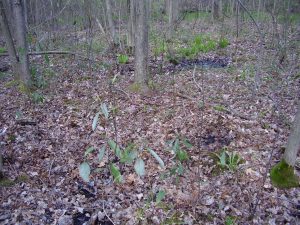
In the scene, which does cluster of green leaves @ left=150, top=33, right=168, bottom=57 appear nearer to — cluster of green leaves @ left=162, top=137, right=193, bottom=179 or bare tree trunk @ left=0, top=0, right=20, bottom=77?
bare tree trunk @ left=0, top=0, right=20, bottom=77

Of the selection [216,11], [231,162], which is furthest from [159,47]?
[216,11]

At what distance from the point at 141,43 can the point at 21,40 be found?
3.14m

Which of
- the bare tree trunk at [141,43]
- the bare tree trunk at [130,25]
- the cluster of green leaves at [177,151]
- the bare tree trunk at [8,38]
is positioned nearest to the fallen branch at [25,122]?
the bare tree trunk at [8,38]

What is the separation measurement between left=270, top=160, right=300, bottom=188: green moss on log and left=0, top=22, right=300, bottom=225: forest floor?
9cm

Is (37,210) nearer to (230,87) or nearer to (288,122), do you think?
(288,122)

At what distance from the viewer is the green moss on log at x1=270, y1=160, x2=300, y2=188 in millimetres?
4117

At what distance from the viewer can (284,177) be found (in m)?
4.17

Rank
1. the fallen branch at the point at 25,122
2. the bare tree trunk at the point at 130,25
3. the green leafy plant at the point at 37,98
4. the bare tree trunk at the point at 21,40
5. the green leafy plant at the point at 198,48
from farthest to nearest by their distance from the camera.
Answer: the green leafy plant at the point at 198,48 < the bare tree trunk at the point at 130,25 < the bare tree trunk at the point at 21,40 < the green leafy plant at the point at 37,98 < the fallen branch at the point at 25,122

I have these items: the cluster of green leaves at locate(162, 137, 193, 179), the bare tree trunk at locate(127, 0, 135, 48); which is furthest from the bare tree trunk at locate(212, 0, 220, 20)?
the cluster of green leaves at locate(162, 137, 193, 179)

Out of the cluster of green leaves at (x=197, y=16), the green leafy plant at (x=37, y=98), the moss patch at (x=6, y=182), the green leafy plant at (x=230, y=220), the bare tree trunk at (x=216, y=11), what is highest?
the bare tree trunk at (x=216, y=11)

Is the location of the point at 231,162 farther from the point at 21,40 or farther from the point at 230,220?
the point at 21,40

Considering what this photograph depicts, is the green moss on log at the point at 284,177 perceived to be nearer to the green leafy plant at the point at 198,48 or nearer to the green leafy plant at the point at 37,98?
the green leafy plant at the point at 37,98

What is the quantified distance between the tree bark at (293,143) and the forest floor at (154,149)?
430mm

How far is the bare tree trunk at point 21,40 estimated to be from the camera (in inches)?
281
